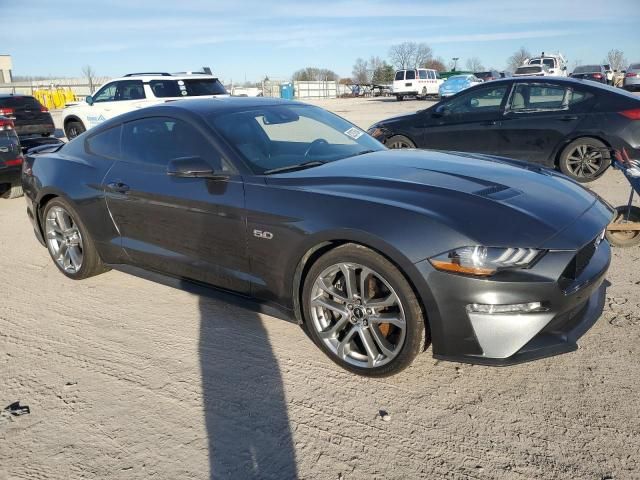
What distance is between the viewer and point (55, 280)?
4570 mm

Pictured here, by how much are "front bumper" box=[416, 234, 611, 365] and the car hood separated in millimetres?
172

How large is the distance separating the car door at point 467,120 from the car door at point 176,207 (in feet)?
17.2

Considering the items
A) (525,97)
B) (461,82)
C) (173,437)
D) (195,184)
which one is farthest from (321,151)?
(461,82)

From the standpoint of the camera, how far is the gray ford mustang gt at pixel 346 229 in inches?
97.4

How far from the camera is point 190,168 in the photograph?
320cm

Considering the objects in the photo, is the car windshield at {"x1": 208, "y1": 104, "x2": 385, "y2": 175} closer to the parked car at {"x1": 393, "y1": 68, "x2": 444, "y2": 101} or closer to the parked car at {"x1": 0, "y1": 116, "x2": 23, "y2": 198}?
the parked car at {"x1": 0, "y1": 116, "x2": 23, "y2": 198}

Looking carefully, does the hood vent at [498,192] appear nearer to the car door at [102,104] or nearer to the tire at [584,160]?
the tire at [584,160]

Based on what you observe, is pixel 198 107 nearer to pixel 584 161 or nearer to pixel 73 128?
pixel 584 161

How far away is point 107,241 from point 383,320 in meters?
2.47

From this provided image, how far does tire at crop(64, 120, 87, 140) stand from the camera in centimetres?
1356

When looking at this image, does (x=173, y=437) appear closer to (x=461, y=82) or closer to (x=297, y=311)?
(x=297, y=311)

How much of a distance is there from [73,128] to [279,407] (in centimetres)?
1350

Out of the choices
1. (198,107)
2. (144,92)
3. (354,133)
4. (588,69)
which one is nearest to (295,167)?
(198,107)

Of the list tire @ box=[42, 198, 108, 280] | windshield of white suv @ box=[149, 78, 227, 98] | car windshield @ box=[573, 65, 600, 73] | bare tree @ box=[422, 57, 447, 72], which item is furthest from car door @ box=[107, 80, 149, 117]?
bare tree @ box=[422, 57, 447, 72]
